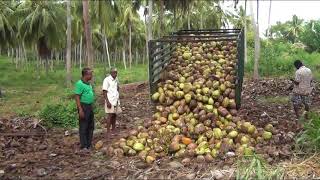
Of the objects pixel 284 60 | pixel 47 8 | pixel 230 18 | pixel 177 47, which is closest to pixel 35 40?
pixel 47 8

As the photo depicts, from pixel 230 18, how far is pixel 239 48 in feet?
120

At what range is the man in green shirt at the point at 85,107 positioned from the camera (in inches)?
311

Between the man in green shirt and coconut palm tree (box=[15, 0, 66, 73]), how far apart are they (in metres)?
22.3

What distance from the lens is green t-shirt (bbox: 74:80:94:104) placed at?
7.96 metres

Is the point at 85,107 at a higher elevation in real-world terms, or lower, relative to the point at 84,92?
lower

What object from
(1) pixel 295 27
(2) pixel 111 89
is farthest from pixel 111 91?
(1) pixel 295 27

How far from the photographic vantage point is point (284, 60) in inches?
944

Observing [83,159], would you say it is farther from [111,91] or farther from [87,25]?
[87,25]

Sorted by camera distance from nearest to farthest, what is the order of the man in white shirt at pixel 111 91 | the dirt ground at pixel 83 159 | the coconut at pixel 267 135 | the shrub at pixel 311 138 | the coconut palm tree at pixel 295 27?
the dirt ground at pixel 83 159 < the shrub at pixel 311 138 < the coconut at pixel 267 135 < the man in white shirt at pixel 111 91 < the coconut palm tree at pixel 295 27

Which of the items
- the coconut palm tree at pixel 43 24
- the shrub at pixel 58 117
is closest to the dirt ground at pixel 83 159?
the shrub at pixel 58 117

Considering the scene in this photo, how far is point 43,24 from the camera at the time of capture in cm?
2953

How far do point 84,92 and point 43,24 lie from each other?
74.2 ft

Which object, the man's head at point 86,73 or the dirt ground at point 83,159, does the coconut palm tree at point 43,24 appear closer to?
the dirt ground at point 83,159

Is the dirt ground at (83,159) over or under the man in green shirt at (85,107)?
under
